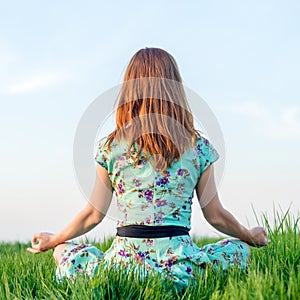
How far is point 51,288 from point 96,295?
21.5 inches

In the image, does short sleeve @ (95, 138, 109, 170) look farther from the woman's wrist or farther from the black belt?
the woman's wrist

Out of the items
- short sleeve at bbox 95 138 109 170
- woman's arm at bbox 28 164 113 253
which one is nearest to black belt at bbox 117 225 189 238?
woman's arm at bbox 28 164 113 253

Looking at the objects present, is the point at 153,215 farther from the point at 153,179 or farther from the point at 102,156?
the point at 102,156

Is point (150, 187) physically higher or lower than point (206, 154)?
lower

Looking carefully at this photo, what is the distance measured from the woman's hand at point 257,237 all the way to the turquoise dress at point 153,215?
24 centimetres

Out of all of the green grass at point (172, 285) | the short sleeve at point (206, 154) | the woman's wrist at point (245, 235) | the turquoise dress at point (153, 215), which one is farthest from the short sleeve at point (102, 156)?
the woman's wrist at point (245, 235)

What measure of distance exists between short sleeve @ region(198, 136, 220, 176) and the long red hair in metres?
0.10

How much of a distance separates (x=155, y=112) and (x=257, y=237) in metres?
1.08

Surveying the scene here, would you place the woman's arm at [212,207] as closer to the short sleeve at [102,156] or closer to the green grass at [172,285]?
the green grass at [172,285]

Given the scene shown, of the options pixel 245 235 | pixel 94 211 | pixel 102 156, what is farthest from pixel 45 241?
pixel 245 235

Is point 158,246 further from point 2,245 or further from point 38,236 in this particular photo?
point 2,245

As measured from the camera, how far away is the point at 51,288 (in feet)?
10.5

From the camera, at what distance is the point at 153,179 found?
3.46 meters

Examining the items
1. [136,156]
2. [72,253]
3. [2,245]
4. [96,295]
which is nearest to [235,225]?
[136,156]
